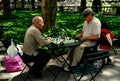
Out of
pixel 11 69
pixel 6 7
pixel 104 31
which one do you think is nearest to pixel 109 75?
pixel 104 31

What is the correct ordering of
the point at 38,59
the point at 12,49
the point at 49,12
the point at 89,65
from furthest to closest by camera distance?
the point at 49,12
the point at 38,59
the point at 12,49
the point at 89,65

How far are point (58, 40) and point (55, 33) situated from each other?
1.25 m

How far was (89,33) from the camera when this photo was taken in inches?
Answer: 309

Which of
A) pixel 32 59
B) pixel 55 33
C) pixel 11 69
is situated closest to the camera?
pixel 32 59

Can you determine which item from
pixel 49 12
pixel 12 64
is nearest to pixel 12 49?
pixel 12 64

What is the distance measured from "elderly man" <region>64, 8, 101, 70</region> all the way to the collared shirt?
0.83 metres

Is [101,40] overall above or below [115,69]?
above

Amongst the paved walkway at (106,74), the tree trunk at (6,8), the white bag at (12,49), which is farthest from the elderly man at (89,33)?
the tree trunk at (6,8)

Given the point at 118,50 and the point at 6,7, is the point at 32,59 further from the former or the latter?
the point at 6,7

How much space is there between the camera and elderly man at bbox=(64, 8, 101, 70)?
744 centimetres

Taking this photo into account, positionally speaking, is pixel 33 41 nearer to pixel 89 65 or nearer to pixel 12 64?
pixel 12 64

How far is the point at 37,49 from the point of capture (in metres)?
7.38

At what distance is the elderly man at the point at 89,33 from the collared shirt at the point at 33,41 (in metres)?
0.83

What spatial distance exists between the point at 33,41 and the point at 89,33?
1491 millimetres
